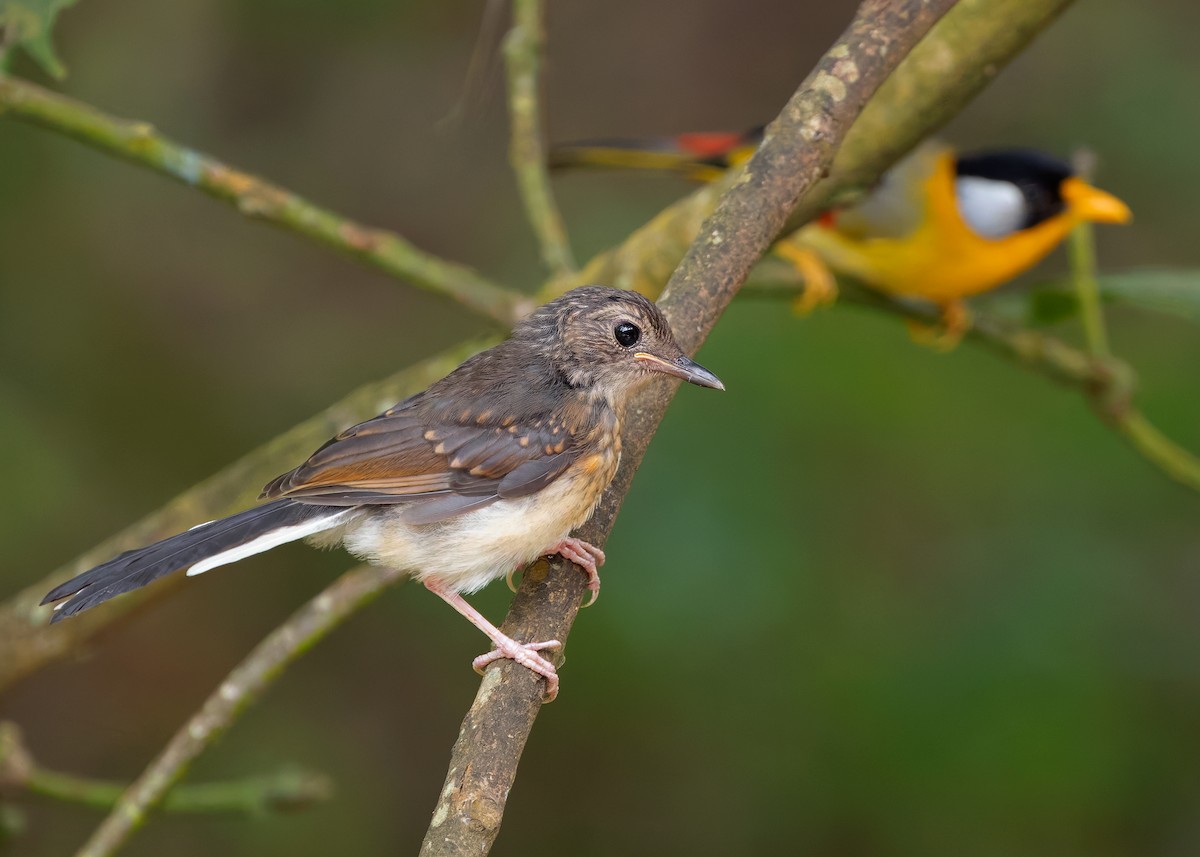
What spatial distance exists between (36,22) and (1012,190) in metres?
3.68

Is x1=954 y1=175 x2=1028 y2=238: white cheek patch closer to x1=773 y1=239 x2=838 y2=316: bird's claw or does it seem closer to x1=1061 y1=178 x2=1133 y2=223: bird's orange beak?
x1=1061 y1=178 x2=1133 y2=223: bird's orange beak

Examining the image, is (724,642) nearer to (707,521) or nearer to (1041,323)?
(707,521)

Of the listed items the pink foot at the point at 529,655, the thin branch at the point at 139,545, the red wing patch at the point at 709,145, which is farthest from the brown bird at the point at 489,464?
the red wing patch at the point at 709,145

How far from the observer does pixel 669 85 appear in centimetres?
768

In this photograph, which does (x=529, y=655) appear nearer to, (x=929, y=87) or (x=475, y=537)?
(x=475, y=537)

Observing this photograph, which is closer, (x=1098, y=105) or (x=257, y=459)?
(x=257, y=459)

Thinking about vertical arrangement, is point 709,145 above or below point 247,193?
above

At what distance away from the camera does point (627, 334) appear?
2934 mm

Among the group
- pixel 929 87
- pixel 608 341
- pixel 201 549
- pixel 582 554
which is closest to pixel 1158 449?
pixel 929 87

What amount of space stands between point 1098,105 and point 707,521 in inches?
122

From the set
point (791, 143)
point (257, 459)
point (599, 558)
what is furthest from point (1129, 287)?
→ point (257, 459)

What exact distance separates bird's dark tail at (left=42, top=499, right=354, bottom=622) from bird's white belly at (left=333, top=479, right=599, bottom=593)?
10 centimetres

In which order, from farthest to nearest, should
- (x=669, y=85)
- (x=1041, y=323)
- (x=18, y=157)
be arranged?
1. (x=669, y=85)
2. (x=18, y=157)
3. (x=1041, y=323)

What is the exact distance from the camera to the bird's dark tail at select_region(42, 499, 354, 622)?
248cm
